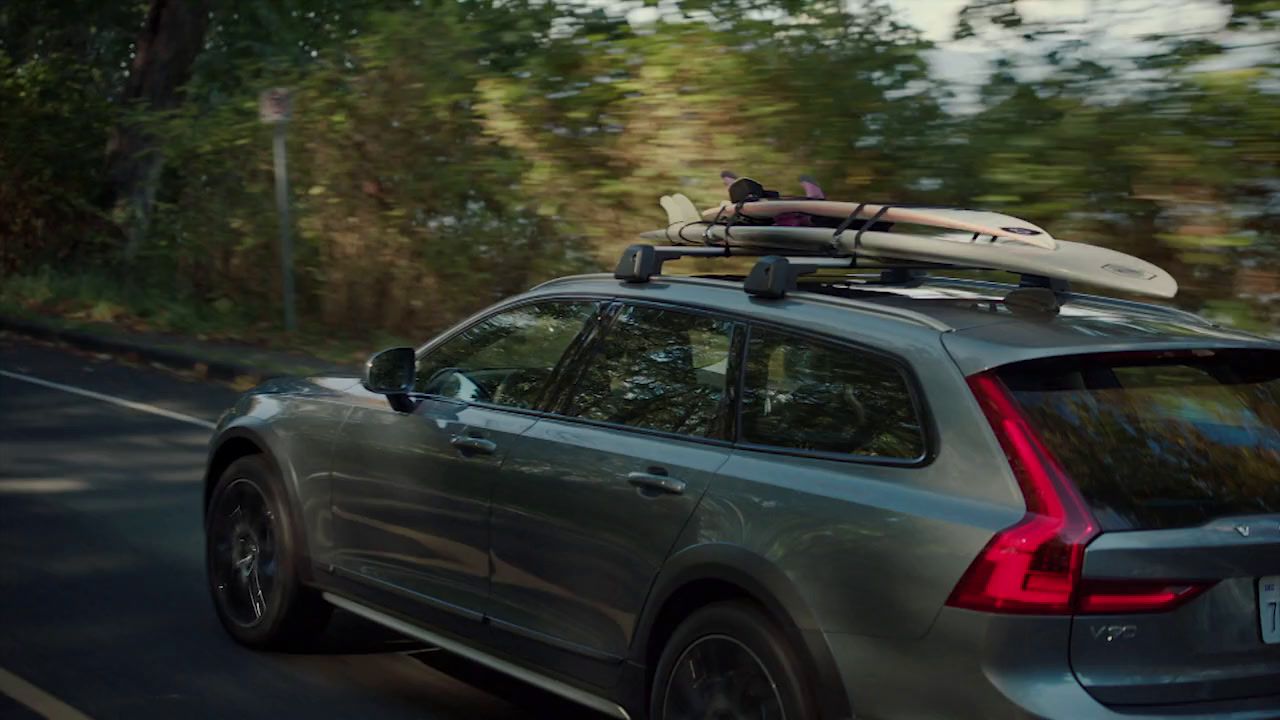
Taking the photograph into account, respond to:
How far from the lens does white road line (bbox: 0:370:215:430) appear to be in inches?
515

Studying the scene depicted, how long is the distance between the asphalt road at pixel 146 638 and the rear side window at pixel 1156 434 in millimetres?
2409

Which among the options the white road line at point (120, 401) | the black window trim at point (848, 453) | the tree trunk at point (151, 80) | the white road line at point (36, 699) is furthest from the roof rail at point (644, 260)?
the tree trunk at point (151, 80)

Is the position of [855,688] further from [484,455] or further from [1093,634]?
[484,455]

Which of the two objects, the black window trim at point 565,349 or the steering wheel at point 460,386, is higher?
the black window trim at point 565,349

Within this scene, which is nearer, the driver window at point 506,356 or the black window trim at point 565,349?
the black window trim at point 565,349

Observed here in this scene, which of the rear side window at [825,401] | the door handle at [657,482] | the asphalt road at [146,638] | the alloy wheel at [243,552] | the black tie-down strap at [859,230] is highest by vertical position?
the black tie-down strap at [859,230]

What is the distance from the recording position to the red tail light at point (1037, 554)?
11.9ft

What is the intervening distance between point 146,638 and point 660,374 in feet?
9.07

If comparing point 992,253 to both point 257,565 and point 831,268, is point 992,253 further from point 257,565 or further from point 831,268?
point 257,565

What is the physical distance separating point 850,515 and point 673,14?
9416mm

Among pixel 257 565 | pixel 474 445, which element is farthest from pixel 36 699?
pixel 474 445

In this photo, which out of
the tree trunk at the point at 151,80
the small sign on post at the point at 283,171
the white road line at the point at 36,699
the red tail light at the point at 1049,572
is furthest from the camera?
the tree trunk at the point at 151,80

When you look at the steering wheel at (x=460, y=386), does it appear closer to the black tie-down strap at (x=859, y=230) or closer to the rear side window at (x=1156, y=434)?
the black tie-down strap at (x=859, y=230)

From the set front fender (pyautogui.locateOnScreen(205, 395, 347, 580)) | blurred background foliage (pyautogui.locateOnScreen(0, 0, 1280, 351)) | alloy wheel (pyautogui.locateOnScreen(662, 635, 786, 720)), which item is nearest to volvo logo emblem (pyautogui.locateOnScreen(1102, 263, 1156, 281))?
alloy wheel (pyautogui.locateOnScreen(662, 635, 786, 720))
